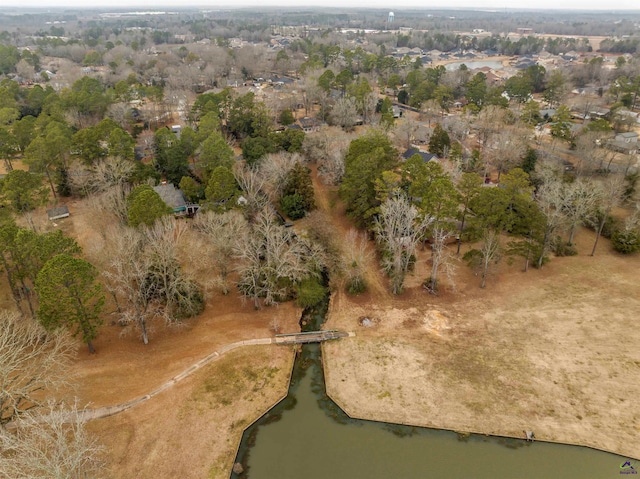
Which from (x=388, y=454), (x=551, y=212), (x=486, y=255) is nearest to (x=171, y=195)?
(x=486, y=255)

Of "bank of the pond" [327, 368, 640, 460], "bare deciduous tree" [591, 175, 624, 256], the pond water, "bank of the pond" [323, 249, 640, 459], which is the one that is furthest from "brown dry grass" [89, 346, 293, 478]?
the pond water

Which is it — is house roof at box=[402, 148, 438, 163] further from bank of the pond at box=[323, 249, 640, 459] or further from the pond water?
the pond water

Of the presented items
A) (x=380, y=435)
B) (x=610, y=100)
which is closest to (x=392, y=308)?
(x=380, y=435)

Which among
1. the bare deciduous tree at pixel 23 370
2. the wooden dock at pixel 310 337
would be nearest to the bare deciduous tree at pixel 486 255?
the wooden dock at pixel 310 337

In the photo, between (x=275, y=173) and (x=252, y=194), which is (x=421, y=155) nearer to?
(x=275, y=173)

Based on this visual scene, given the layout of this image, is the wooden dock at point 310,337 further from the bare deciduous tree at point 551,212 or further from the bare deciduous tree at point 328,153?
the bare deciduous tree at point 328,153

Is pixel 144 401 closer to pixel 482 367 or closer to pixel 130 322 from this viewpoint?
pixel 130 322
